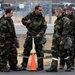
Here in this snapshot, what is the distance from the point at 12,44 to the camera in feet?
34.9

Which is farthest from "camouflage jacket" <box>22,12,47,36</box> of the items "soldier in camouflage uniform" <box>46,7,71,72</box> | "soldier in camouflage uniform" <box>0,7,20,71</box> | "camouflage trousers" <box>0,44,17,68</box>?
"camouflage trousers" <box>0,44,17,68</box>

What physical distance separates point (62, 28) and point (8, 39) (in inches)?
63.3

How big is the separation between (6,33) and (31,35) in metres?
0.75

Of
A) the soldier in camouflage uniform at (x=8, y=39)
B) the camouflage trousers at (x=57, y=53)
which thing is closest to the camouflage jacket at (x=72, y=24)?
the camouflage trousers at (x=57, y=53)

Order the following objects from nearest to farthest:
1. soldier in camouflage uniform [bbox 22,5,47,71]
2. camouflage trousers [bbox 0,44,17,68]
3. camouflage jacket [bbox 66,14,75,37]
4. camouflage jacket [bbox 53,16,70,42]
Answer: camouflage jacket [bbox 53,16,70,42] → camouflage trousers [bbox 0,44,17,68] → soldier in camouflage uniform [bbox 22,5,47,71] → camouflage jacket [bbox 66,14,75,37]

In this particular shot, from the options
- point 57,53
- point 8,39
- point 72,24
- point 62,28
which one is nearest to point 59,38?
point 62,28

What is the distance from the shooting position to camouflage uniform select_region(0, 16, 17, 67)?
1045 cm

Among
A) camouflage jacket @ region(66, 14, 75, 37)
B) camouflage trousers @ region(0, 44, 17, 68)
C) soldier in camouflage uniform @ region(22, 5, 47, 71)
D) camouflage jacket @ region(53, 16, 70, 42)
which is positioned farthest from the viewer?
camouflage jacket @ region(66, 14, 75, 37)

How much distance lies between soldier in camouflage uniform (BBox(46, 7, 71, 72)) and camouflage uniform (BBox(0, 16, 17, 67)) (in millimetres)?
1134

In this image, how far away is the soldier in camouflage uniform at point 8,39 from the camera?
10.5 metres

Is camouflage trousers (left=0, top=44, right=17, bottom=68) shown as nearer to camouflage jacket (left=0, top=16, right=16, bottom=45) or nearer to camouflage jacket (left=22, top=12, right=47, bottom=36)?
camouflage jacket (left=0, top=16, right=16, bottom=45)

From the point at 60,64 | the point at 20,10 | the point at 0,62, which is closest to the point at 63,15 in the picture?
the point at 60,64

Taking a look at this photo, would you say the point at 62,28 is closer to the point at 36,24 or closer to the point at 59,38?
the point at 59,38

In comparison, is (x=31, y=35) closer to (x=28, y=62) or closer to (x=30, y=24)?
(x=30, y=24)
